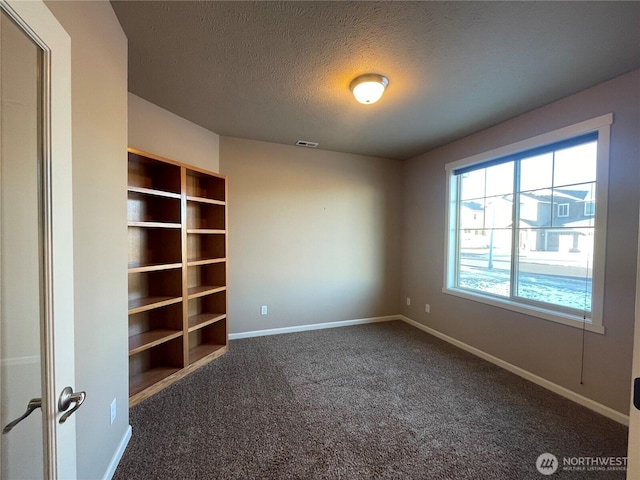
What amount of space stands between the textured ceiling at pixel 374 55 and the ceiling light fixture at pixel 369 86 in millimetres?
55

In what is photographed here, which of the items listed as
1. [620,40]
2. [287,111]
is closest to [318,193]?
[287,111]

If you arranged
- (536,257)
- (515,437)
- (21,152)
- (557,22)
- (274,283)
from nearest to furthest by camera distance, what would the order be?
1. (21,152)
2. (557,22)
3. (515,437)
4. (536,257)
5. (274,283)

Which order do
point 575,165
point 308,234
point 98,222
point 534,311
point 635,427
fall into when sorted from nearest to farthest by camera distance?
point 635,427
point 98,222
point 575,165
point 534,311
point 308,234

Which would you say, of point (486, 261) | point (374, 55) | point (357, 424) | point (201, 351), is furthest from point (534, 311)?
point (201, 351)

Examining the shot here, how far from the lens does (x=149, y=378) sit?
2420 mm

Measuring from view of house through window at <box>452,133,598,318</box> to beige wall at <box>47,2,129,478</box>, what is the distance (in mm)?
3492

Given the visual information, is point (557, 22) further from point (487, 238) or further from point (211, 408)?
point (211, 408)

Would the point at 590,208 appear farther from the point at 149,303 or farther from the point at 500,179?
the point at 149,303

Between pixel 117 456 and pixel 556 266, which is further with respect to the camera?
pixel 556 266

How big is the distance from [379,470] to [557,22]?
2804mm

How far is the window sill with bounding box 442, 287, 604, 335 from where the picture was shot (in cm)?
224

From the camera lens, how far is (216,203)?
3.03 meters
